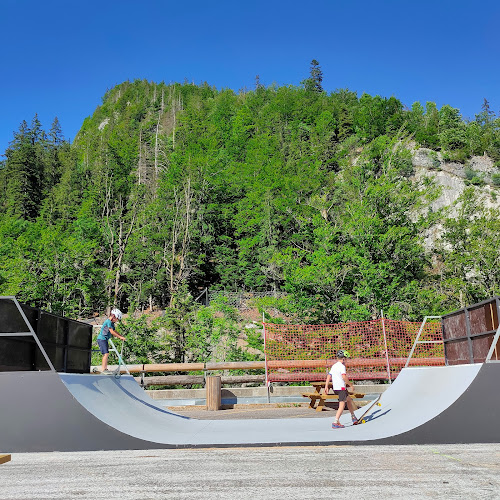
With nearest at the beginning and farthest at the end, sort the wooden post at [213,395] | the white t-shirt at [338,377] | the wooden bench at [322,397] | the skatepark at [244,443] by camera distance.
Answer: the skatepark at [244,443] → the white t-shirt at [338,377] → the wooden bench at [322,397] → the wooden post at [213,395]

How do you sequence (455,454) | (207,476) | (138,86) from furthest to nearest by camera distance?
(138,86)
(455,454)
(207,476)

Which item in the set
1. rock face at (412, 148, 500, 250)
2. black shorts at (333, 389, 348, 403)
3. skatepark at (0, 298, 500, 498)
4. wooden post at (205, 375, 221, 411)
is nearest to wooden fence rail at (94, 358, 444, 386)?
wooden post at (205, 375, 221, 411)

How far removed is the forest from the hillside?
15cm

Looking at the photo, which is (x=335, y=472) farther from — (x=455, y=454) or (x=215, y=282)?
(x=215, y=282)

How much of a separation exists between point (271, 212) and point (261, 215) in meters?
1.40

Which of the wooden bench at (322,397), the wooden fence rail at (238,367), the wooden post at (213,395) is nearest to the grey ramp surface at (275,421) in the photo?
the wooden bench at (322,397)

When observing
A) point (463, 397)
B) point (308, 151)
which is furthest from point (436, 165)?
point (463, 397)

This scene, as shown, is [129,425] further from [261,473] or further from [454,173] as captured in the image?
[454,173]

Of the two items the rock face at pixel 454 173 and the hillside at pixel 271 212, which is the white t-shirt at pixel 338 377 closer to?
the hillside at pixel 271 212

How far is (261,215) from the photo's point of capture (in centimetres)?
4753

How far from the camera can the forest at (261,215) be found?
77.8ft

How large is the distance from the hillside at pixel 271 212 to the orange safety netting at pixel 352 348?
3629 millimetres

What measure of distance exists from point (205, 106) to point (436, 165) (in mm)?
55873

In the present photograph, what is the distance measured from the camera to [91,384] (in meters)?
7.53
